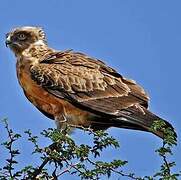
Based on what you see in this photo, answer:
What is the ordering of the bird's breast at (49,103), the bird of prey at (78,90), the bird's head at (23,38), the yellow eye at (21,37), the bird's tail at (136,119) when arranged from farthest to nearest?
the yellow eye at (21,37)
the bird's head at (23,38)
the bird's breast at (49,103)
the bird of prey at (78,90)
the bird's tail at (136,119)

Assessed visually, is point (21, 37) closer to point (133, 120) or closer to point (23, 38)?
point (23, 38)

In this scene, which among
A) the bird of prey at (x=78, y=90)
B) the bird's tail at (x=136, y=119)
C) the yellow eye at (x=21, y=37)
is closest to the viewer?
the bird's tail at (x=136, y=119)

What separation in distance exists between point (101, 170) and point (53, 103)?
10.8 feet

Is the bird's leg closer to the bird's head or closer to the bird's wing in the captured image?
the bird's wing

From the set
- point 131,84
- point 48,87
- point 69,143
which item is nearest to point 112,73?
point 131,84

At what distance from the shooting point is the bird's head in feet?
38.4

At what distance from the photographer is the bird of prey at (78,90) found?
10508 mm

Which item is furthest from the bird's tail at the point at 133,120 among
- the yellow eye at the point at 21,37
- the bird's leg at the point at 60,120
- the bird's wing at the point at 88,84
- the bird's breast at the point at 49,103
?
the yellow eye at the point at 21,37

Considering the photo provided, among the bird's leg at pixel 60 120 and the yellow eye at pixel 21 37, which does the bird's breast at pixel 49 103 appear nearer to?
the bird's leg at pixel 60 120

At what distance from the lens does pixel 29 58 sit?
11.5 metres

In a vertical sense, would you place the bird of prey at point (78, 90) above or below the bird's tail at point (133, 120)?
above

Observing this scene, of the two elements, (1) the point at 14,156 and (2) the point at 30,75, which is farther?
(2) the point at 30,75

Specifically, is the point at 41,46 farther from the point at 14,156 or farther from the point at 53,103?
the point at 14,156

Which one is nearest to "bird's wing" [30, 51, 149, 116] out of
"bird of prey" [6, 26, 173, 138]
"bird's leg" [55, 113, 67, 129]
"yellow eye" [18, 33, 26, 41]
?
"bird of prey" [6, 26, 173, 138]
